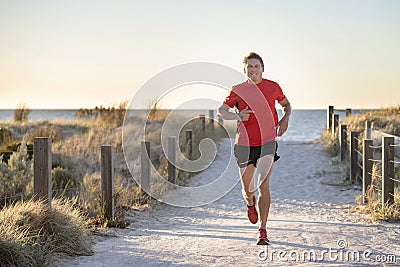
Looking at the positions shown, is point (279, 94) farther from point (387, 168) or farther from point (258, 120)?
point (387, 168)

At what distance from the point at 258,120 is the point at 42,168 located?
283 centimetres

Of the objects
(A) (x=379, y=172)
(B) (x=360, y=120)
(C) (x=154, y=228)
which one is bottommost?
(C) (x=154, y=228)

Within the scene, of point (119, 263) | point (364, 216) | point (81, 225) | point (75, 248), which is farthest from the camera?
point (364, 216)

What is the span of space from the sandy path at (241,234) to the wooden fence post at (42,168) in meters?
0.97

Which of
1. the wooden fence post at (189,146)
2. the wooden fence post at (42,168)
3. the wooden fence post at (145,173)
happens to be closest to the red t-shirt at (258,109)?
the wooden fence post at (42,168)

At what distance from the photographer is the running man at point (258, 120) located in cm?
649

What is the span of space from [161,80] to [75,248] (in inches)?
177

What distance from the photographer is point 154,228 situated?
884 cm

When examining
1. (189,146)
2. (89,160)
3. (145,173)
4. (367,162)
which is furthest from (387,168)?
(89,160)

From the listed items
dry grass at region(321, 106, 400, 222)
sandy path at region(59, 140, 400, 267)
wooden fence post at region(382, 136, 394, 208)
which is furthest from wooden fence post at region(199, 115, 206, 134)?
wooden fence post at region(382, 136, 394, 208)

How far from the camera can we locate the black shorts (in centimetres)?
658

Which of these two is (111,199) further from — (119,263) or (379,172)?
(379,172)

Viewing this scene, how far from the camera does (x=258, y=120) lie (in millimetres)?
6477

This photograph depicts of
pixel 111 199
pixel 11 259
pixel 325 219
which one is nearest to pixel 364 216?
pixel 325 219
